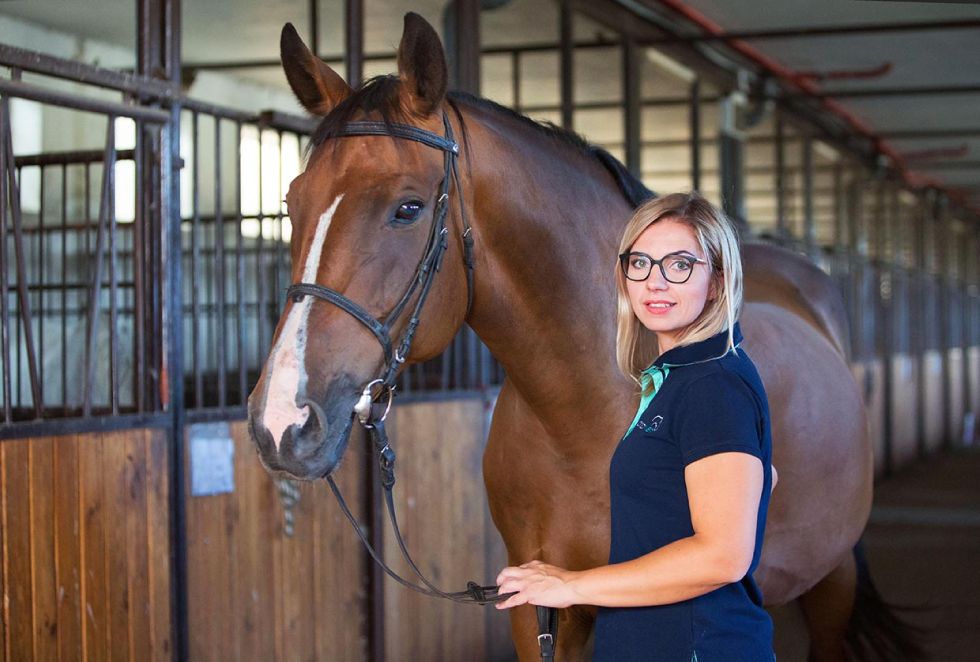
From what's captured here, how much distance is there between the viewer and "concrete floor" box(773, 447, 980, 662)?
4.28 metres

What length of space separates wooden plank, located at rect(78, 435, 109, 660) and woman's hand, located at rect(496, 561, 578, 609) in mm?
1282

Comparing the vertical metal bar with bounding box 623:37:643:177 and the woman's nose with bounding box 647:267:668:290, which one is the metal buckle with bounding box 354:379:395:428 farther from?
the vertical metal bar with bounding box 623:37:643:177

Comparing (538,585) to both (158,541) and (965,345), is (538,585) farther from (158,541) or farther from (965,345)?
(965,345)

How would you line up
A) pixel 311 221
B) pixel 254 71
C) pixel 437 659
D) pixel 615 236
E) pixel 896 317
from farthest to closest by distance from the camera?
pixel 896 317 < pixel 254 71 < pixel 437 659 < pixel 615 236 < pixel 311 221

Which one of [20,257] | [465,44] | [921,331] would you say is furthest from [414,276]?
[921,331]

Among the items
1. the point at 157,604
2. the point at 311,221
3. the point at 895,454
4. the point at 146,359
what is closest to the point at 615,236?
the point at 311,221

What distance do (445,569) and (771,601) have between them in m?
1.51

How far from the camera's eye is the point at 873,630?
133 inches

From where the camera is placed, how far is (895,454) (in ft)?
34.9

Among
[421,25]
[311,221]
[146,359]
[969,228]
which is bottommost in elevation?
[146,359]

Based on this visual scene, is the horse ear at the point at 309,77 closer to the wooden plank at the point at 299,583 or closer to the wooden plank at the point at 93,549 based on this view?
the wooden plank at the point at 93,549

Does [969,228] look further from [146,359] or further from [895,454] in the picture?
[146,359]

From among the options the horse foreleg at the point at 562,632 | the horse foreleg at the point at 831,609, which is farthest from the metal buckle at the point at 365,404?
the horse foreleg at the point at 831,609

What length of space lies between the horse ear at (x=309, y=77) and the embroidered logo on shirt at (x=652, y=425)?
88cm
